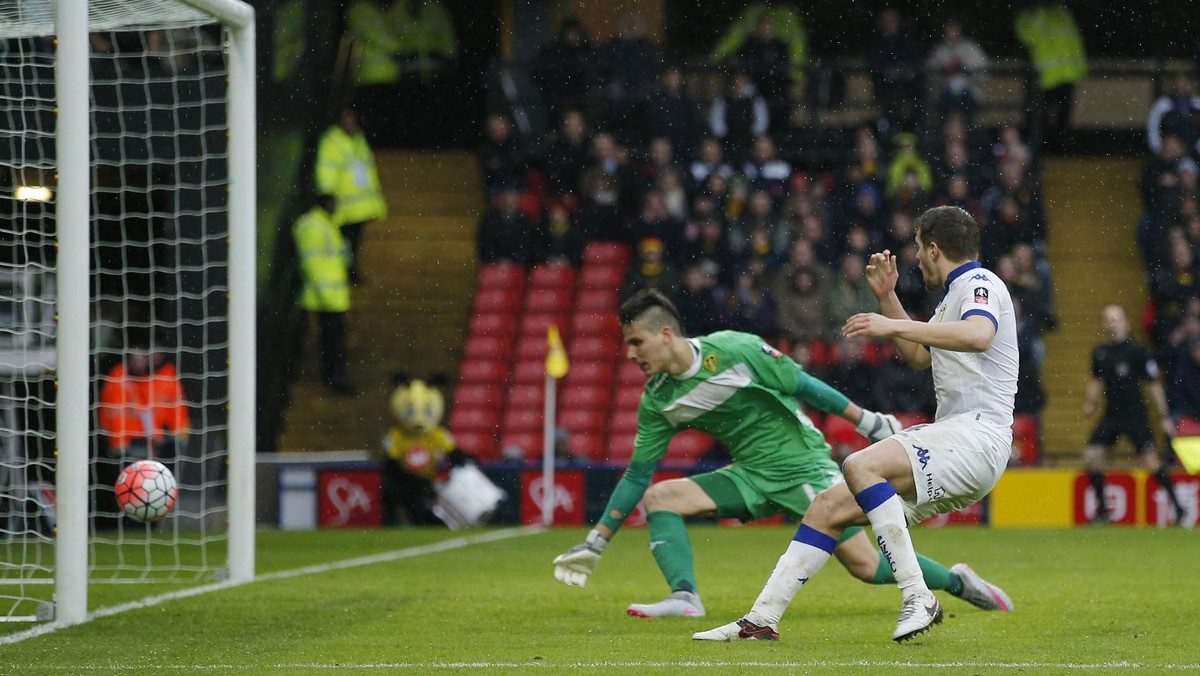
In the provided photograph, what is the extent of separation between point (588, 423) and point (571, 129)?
3338 millimetres

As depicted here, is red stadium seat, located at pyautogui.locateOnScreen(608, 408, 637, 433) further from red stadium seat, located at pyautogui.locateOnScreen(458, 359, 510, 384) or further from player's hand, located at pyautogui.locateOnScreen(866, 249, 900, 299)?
player's hand, located at pyautogui.locateOnScreen(866, 249, 900, 299)

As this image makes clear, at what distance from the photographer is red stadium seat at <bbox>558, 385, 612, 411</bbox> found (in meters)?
19.1

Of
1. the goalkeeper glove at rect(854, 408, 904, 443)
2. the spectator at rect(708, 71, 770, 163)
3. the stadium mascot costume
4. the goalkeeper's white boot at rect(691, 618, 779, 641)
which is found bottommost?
the stadium mascot costume

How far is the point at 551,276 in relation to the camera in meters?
20.4

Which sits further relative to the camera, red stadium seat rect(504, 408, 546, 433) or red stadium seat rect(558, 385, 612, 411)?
red stadium seat rect(558, 385, 612, 411)

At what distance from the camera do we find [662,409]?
26.4 feet

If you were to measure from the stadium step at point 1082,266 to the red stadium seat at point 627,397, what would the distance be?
14.9 ft

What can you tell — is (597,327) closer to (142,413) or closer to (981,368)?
(142,413)

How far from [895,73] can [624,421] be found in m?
5.12

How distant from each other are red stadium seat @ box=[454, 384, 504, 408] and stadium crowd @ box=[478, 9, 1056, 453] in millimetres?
1585

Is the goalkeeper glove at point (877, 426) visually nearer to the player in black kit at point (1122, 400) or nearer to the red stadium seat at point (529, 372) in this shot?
the player in black kit at point (1122, 400)

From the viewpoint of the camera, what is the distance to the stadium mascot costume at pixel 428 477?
16406 mm

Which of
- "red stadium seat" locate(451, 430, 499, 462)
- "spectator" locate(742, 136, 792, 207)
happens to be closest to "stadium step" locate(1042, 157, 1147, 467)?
"spectator" locate(742, 136, 792, 207)

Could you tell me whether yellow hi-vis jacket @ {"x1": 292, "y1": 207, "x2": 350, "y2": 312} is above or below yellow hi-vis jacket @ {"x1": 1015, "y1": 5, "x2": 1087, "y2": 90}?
below
